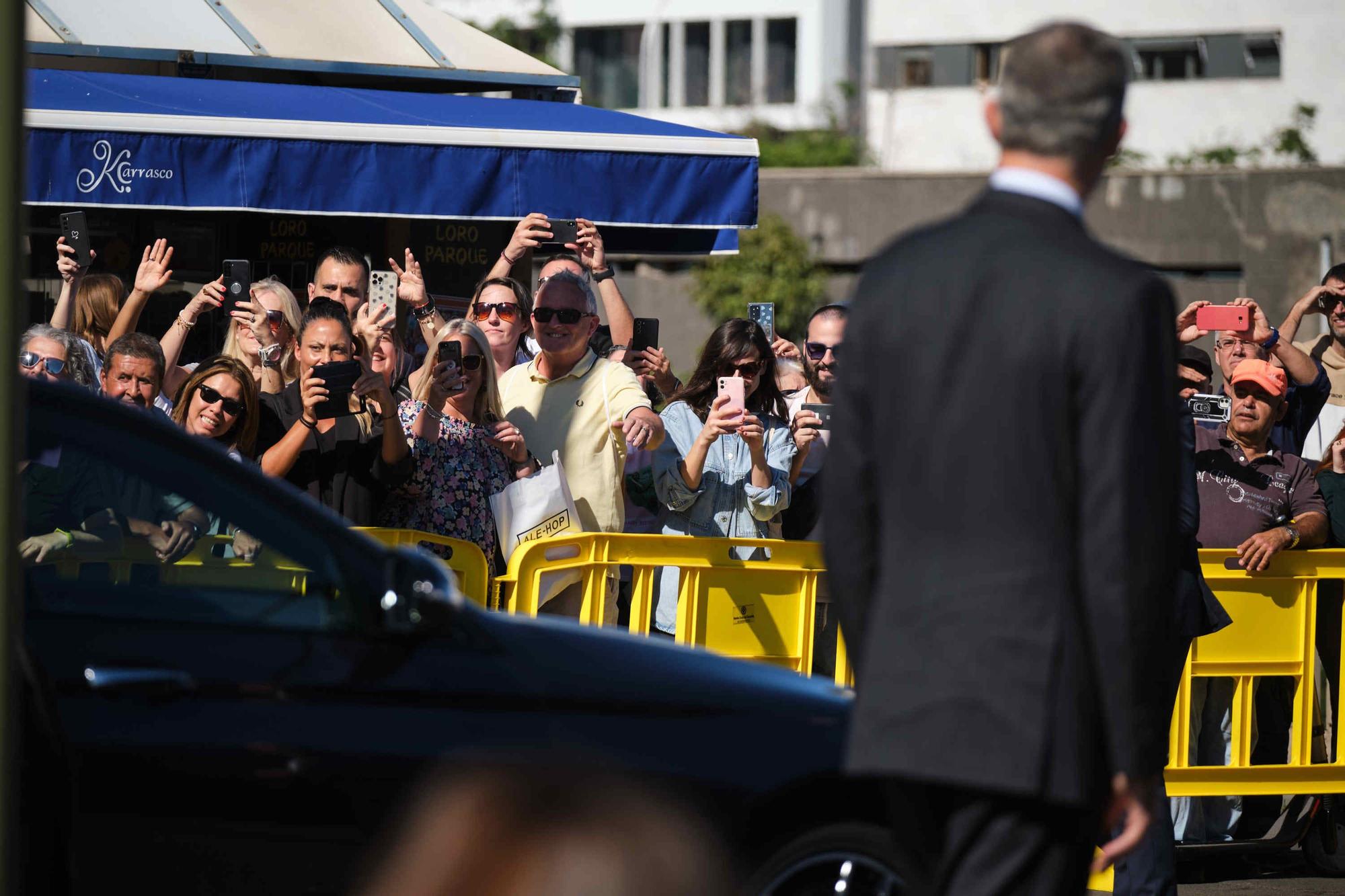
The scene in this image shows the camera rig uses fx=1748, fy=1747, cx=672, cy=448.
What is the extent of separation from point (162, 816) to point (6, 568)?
0.89 m

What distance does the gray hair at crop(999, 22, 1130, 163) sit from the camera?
115 inches

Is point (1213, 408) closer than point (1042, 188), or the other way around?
point (1042, 188)

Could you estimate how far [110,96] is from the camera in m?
8.41

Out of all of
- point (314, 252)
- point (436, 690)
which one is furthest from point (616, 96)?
point (436, 690)

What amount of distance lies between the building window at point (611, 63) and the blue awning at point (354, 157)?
133ft

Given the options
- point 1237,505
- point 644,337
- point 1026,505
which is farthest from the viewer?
point 644,337

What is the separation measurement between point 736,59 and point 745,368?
42163 millimetres

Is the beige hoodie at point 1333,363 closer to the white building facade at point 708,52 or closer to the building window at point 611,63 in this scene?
the white building facade at point 708,52

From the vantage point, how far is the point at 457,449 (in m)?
6.62

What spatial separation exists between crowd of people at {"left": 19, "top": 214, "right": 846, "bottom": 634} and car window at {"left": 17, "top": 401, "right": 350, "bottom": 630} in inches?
89.8

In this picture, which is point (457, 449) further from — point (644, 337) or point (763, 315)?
point (763, 315)

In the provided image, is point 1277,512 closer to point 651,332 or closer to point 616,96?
point 651,332

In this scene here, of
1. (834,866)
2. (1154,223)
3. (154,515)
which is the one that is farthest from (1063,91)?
(1154,223)

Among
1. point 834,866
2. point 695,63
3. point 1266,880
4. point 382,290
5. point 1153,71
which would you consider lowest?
point 1266,880
